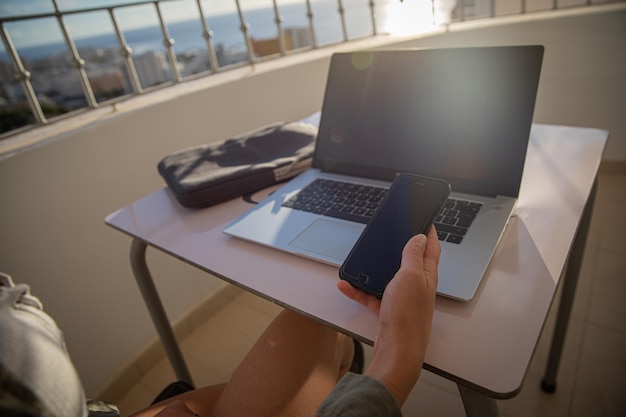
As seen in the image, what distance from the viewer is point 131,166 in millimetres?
1207

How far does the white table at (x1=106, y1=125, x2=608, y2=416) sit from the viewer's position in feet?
1.32

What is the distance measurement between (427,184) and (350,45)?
1.55 m

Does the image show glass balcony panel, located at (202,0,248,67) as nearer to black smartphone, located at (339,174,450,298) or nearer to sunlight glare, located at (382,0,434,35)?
sunlight glare, located at (382,0,434,35)

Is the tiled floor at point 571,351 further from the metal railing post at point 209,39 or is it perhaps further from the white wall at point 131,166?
the metal railing post at point 209,39

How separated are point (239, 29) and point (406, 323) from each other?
151cm

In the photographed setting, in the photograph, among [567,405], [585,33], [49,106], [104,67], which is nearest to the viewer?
[567,405]

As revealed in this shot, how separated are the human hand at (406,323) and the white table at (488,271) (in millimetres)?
46

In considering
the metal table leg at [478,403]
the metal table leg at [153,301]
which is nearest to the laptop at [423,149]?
the metal table leg at [478,403]

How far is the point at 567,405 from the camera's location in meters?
1.02

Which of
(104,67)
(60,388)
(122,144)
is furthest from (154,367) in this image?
(60,388)

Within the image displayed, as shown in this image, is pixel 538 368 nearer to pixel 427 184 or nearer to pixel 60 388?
pixel 427 184

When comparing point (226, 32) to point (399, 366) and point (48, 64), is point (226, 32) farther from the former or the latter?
point (399, 366)

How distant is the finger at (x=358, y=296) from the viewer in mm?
475

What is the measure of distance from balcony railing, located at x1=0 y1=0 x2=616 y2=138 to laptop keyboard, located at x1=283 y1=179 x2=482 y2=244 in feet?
3.06
